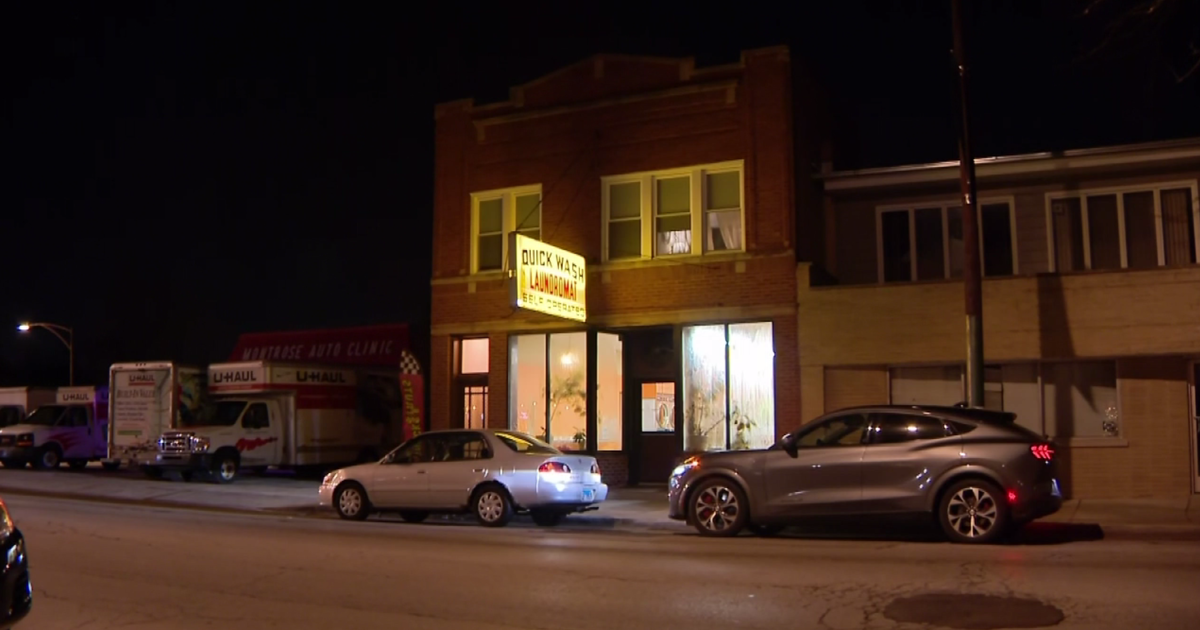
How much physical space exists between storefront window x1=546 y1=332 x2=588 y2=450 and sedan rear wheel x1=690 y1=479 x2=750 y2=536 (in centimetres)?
792

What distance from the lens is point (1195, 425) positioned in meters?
16.9

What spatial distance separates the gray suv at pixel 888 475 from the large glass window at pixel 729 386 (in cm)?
620

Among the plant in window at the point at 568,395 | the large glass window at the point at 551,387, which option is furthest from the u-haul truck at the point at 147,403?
the plant in window at the point at 568,395

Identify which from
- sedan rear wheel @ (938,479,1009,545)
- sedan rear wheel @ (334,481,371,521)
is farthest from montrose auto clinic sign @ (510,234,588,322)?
sedan rear wheel @ (938,479,1009,545)

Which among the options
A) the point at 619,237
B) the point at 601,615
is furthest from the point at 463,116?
the point at 601,615

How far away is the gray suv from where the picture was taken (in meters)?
12.3

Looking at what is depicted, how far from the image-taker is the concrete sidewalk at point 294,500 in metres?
14.6

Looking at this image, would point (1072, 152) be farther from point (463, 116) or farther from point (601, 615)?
point (601, 615)

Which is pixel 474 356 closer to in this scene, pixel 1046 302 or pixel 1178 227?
pixel 1046 302

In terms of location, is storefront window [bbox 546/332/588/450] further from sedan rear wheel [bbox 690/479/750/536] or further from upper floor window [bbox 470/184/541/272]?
sedan rear wheel [bbox 690/479/750/536]

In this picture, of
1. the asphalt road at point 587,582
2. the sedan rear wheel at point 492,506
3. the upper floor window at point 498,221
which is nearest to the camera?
the asphalt road at point 587,582

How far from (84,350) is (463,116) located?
63.5m

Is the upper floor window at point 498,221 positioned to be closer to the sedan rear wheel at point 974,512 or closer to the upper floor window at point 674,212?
the upper floor window at point 674,212

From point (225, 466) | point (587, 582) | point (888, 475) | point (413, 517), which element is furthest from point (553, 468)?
point (225, 466)
